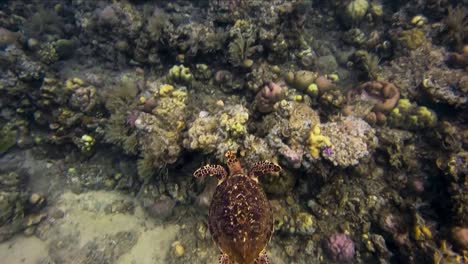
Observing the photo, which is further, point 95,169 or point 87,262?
point 95,169

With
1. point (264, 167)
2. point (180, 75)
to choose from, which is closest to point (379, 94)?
point (264, 167)

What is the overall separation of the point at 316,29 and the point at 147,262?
297 inches

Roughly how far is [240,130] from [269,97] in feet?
3.45

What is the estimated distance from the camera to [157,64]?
22.0ft

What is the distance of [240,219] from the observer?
3.82 metres

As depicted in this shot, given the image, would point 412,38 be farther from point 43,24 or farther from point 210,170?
point 43,24

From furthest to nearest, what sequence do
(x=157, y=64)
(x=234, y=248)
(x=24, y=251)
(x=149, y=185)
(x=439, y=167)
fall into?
(x=157, y=64), (x=149, y=185), (x=24, y=251), (x=439, y=167), (x=234, y=248)

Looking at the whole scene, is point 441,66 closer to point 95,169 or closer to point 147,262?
point 147,262

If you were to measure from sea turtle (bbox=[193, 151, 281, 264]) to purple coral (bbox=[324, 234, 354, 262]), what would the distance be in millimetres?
1400

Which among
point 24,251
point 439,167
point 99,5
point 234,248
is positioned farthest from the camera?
point 99,5

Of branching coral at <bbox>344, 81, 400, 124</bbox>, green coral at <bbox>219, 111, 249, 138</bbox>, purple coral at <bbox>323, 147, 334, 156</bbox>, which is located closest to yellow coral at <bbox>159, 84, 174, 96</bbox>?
green coral at <bbox>219, 111, 249, 138</bbox>

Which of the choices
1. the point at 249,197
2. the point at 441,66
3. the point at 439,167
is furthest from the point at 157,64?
the point at 441,66

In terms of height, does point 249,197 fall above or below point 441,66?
below

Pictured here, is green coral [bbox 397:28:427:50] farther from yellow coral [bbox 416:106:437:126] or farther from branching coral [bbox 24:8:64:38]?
branching coral [bbox 24:8:64:38]
